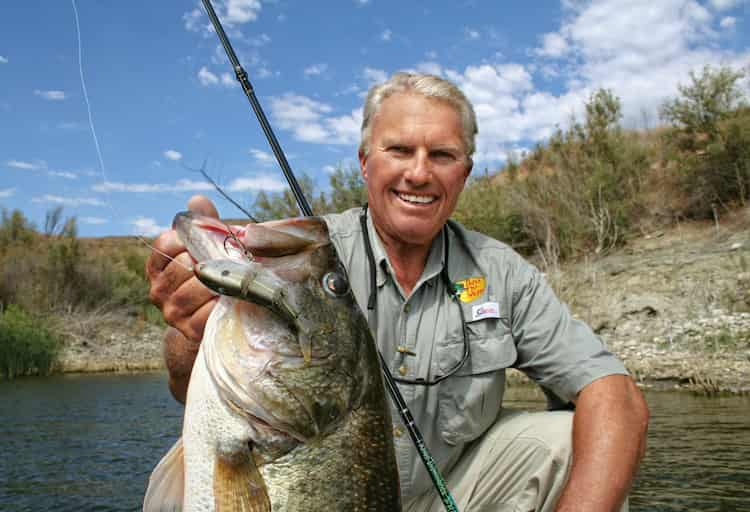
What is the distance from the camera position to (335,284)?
1.85 metres

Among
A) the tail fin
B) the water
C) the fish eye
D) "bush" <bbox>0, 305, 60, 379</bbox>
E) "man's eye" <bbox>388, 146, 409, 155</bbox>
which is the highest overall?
"man's eye" <bbox>388, 146, 409, 155</bbox>

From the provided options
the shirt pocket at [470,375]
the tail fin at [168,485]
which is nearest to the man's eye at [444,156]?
the shirt pocket at [470,375]

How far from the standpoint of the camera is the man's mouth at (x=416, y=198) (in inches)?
124

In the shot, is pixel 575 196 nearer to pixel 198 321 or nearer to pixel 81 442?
pixel 81 442

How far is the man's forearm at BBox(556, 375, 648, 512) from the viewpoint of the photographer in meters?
2.57

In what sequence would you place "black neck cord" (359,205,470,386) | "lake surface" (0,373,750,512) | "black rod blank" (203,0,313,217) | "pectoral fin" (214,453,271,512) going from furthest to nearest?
"lake surface" (0,373,750,512) < "black rod blank" (203,0,313,217) < "black neck cord" (359,205,470,386) < "pectoral fin" (214,453,271,512)

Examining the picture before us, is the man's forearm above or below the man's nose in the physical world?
below

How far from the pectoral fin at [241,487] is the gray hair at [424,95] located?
2.05 metres

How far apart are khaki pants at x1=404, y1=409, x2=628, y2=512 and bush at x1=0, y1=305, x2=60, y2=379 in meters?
21.5

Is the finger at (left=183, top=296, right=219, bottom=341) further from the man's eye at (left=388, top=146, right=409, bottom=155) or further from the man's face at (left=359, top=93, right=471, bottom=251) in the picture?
the man's eye at (left=388, top=146, right=409, bottom=155)

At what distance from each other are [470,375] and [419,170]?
3.56ft

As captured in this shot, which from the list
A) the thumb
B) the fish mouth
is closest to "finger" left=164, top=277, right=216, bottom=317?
the thumb

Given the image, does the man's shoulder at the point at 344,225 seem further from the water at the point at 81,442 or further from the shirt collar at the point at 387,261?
the water at the point at 81,442

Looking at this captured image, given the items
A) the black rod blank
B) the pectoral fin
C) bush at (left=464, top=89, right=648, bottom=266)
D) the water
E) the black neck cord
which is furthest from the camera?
bush at (left=464, top=89, right=648, bottom=266)
